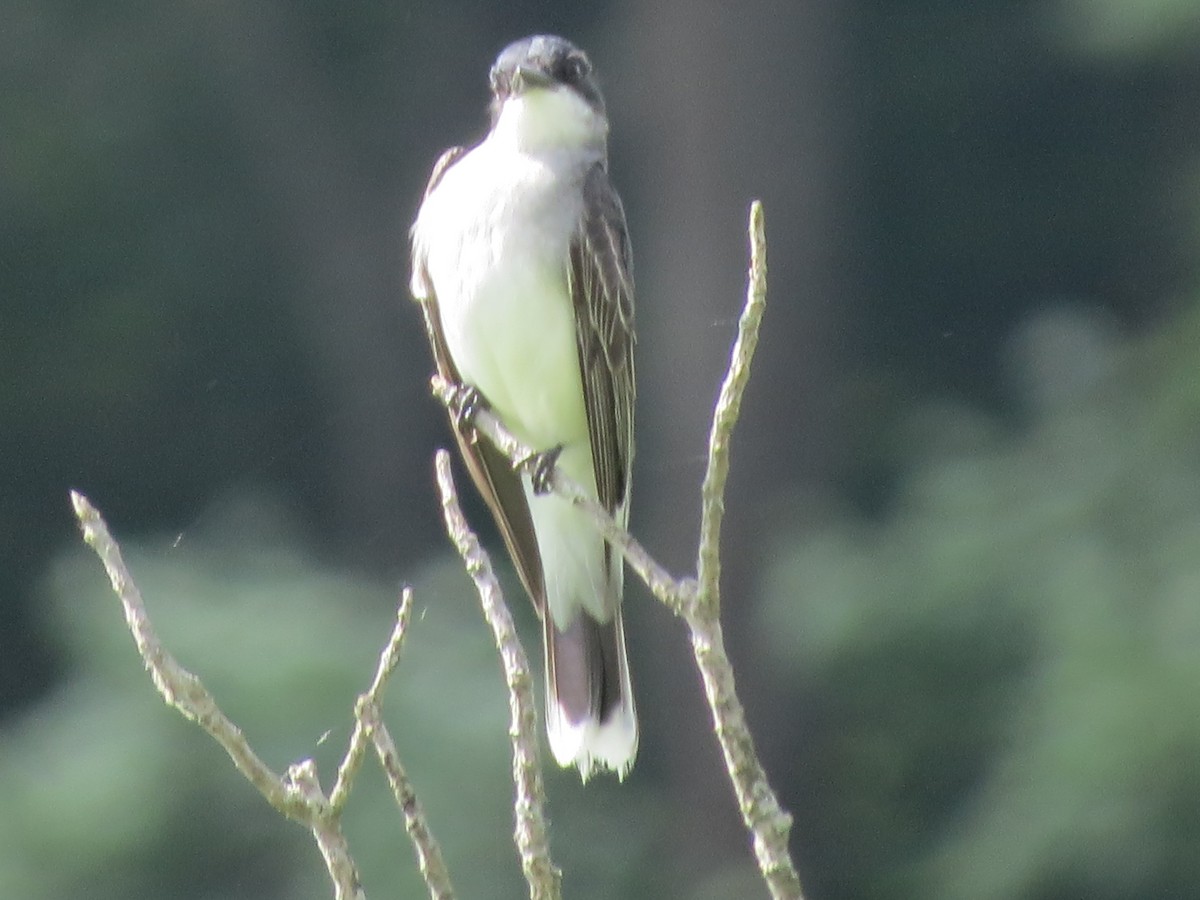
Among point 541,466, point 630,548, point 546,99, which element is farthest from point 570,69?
point 630,548

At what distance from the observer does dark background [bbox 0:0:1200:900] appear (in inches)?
410

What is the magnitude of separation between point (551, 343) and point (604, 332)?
104 millimetres

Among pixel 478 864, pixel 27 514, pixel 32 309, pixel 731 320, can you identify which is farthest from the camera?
pixel 32 309

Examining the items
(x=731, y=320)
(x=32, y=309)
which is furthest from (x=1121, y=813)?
(x=32, y=309)

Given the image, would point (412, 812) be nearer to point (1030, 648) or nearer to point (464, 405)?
point (464, 405)

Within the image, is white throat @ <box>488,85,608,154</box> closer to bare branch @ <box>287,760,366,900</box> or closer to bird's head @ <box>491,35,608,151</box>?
bird's head @ <box>491,35,608,151</box>

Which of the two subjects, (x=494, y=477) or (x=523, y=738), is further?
(x=494, y=477)

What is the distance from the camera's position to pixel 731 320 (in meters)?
11.8

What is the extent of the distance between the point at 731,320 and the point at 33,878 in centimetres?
382

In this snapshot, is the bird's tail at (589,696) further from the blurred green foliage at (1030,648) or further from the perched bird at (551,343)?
the blurred green foliage at (1030,648)

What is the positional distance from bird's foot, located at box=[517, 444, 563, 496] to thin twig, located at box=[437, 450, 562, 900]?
126cm

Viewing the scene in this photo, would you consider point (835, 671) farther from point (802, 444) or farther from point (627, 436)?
point (627, 436)

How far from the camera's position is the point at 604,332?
4.71 meters

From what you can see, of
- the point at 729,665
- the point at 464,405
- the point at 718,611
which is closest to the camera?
the point at 729,665
